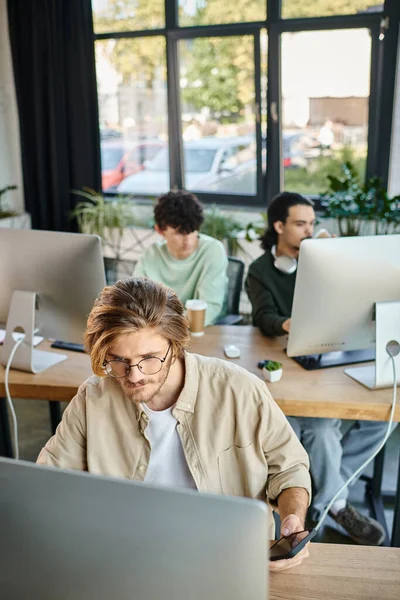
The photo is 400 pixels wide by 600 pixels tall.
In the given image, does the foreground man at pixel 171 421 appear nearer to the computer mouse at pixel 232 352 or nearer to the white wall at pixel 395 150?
the computer mouse at pixel 232 352

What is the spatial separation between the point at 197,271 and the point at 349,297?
109cm

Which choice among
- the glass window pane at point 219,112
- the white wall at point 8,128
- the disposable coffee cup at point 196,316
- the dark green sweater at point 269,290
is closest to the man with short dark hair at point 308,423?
the dark green sweater at point 269,290

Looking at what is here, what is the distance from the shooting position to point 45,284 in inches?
77.4

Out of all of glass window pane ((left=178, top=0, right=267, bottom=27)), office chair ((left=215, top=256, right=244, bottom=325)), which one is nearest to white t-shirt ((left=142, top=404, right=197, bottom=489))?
office chair ((left=215, top=256, right=244, bottom=325))

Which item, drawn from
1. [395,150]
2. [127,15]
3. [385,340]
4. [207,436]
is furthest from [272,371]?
[127,15]

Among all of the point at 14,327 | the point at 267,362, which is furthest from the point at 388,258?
the point at 14,327

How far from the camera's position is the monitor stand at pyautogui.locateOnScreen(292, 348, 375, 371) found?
2.05 metres

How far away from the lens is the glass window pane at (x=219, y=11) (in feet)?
13.4

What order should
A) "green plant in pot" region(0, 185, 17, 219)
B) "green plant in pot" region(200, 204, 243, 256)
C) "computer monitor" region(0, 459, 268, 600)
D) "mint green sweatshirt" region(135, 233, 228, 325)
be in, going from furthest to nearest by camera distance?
"green plant in pot" region(0, 185, 17, 219), "green plant in pot" region(200, 204, 243, 256), "mint green sweatshirt" region(135, 233, 228, 325), "computer monitor" region(0, 459, 268, 600)

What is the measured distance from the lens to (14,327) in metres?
2.05

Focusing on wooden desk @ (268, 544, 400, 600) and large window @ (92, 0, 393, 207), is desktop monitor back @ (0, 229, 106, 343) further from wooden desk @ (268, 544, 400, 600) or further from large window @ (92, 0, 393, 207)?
large window @ (92, 0, 393, 207)

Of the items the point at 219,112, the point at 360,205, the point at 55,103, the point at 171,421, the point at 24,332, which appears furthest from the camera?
the point at 55,103

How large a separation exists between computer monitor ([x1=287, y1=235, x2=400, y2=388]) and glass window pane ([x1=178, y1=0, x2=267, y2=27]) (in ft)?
9.39

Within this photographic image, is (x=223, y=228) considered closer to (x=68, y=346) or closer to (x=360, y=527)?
(x=68, y=346)
